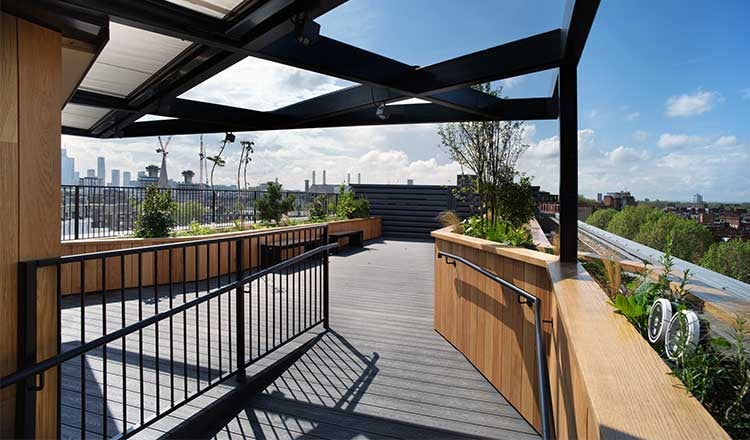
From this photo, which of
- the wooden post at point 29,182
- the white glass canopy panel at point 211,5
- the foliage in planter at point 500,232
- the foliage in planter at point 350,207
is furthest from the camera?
the foliage in planter at point 350,207

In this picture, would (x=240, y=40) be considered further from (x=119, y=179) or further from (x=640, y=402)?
(x=119, y=179)

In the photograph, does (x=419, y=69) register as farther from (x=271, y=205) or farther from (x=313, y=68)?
(x=271, y=205)

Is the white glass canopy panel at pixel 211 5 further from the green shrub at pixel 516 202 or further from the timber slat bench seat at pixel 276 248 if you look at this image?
the timber slat bench seat at pixel 276 248

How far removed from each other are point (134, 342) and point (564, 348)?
356 cm

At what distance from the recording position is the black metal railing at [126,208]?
6070mm

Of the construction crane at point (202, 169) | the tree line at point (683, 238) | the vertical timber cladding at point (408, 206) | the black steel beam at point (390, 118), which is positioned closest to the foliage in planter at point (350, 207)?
the vertical timber cladding at point (408, 206)

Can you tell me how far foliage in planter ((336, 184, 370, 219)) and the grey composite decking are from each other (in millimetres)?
7055

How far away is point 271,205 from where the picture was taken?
8.71m

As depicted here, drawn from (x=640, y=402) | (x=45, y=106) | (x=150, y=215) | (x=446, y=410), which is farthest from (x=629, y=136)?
(x=150, y=215)

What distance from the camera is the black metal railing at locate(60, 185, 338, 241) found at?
6.07 metres

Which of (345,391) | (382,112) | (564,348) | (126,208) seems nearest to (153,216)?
(126,208)

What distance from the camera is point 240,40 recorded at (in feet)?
7.93

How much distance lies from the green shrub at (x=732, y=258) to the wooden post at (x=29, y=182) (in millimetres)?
2606

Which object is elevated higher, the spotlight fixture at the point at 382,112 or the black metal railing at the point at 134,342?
the spotlight fixture at the point at 382,112
